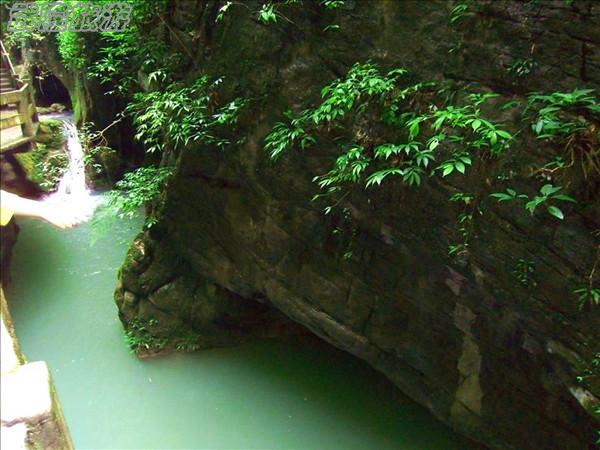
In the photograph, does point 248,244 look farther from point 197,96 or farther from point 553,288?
point 553,288

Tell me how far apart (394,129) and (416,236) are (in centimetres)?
96

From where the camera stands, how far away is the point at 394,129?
12.0 feet

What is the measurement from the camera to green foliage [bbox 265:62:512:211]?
3.12 meters

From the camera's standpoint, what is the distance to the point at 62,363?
Answer: 6582 millimetres

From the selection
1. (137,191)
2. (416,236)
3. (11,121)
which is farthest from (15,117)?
(416,236)

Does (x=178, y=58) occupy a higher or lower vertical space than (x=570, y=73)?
lower

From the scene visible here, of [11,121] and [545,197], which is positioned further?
[11,121]

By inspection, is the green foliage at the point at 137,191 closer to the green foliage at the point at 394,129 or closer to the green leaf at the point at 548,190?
the green foliage at the point at 394,129

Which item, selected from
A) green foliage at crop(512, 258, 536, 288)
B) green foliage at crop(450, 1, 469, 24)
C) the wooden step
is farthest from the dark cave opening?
green foliage at crop(512, 258, 536, 288)

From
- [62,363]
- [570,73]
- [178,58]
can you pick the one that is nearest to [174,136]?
[178,58]

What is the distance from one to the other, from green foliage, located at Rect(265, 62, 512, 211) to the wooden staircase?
28.0 ft

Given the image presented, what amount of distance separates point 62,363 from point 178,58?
4768 millimetres

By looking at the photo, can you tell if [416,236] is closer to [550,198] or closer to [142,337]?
[550,198]

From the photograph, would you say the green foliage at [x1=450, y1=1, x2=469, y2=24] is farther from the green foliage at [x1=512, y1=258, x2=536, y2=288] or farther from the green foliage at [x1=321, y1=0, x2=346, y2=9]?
the green foliage at [x1=512, y1=258, x2=536, y2=288]
